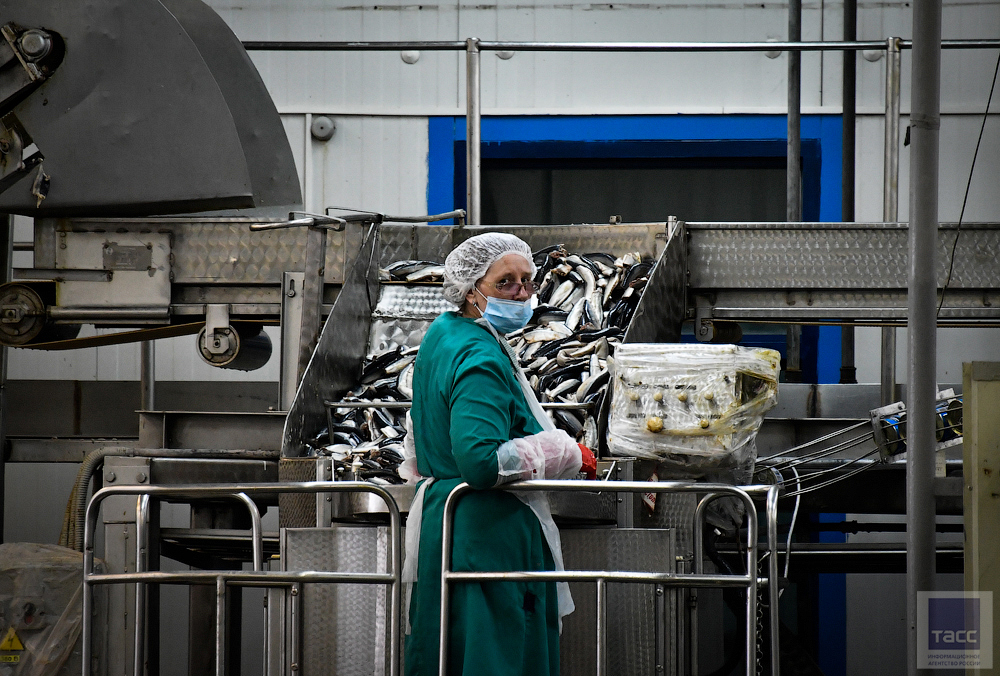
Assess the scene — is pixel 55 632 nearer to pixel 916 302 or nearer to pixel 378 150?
pixel 916 302

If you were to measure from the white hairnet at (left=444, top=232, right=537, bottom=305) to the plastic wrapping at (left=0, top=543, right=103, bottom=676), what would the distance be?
8.70 ft

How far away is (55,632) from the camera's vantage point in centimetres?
498

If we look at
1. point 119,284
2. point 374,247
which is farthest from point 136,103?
point 374,247

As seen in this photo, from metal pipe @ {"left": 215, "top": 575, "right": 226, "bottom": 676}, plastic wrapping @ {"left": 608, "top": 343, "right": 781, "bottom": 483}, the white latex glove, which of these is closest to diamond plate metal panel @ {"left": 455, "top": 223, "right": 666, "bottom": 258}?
plastic wrapping @ {"left": 608, "top": 343, "right": 781, "bottom": 483}

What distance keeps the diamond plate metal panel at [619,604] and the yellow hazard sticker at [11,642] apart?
2.66 meters

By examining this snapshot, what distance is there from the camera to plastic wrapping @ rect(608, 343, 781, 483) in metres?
4.07

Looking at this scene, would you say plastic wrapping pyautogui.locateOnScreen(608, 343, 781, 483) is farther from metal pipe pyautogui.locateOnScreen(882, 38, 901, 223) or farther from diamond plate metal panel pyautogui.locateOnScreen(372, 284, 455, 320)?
metal pipe pyautogui.locateOnScreen(882, 38, 901, 223)

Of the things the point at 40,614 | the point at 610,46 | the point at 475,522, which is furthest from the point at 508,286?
Result: the point at 40,614

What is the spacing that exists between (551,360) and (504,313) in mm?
1668

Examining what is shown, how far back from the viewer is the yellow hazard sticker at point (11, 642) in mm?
4934

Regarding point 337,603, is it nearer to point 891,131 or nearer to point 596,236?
point 596,236

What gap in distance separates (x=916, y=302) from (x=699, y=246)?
1849 mm

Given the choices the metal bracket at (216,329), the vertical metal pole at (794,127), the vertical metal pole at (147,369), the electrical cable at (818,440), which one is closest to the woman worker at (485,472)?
the electrical cable at (818,440)

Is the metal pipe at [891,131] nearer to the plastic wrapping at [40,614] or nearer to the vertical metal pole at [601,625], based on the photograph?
the vertical metal pole at [601,625]
